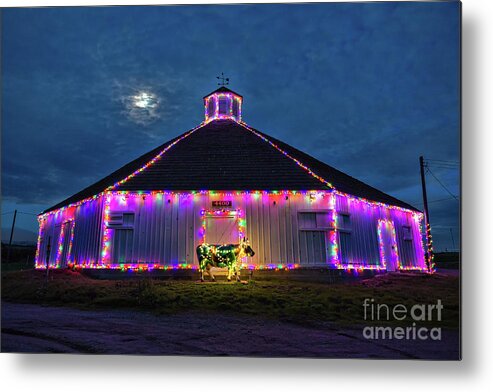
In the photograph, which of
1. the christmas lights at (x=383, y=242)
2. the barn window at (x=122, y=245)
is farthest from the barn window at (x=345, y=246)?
the barn window at (x=122, y=245)

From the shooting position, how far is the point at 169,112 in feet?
38.4

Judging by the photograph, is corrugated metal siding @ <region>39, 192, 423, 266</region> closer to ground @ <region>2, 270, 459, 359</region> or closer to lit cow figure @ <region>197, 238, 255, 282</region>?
lit cow figure @ <region>197, 238, 255, 282</region>

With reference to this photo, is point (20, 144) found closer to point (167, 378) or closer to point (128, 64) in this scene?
point (128, 64)

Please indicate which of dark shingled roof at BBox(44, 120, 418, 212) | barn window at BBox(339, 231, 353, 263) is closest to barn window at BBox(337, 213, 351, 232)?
barn window at BBox(339, 231, 353, 263)

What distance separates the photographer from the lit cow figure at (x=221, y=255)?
484 inches

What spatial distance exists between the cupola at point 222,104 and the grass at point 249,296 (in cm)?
883

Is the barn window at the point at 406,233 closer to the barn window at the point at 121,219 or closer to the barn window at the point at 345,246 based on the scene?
the barn window at the point at 345,246

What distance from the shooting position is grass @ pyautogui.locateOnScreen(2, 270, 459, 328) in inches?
347

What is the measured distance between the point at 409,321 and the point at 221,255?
634 cm

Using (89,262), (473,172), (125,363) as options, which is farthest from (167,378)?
(89,262)

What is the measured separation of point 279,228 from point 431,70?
6.82 metres

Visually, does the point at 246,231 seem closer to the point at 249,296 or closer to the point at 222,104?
the point at 249,296

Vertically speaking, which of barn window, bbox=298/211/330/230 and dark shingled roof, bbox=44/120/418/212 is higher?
dark shingled roof, bbox=44/120/418/212

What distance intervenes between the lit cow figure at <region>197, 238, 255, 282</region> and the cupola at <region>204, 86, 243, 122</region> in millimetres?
7616
